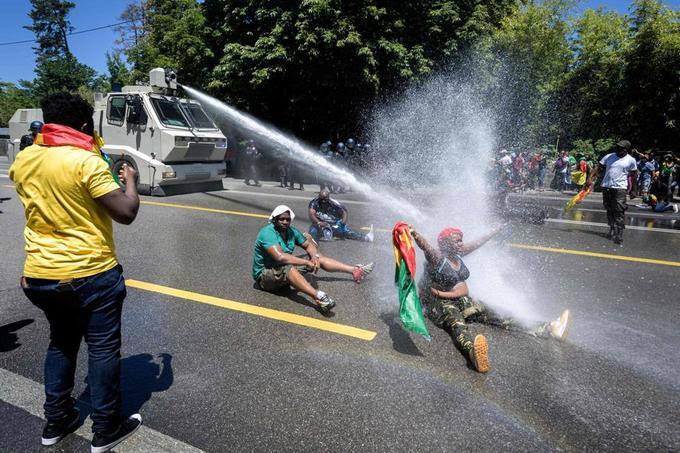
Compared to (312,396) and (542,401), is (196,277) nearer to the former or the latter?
(312,396)

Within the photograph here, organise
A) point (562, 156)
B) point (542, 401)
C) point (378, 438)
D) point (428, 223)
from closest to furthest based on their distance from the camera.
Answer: point (378, 438) → point (542, 401) → point (428, 223) → point (562, 156)

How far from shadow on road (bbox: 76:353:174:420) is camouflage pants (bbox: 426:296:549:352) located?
2.30m

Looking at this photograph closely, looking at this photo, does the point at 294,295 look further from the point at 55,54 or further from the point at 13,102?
the point at 55,54

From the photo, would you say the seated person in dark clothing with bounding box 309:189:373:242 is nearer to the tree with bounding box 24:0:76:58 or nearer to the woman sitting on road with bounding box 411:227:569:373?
the woman sitting on road with bounding box 411:227:569:373

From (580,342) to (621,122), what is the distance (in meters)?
22.7

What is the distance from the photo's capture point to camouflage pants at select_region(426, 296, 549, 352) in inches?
163

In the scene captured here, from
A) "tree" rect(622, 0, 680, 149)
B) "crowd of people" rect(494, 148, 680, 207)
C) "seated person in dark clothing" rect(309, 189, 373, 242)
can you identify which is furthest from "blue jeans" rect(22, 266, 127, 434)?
"tree" rect(622, 0, 680, 149)

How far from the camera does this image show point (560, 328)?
13.6ft

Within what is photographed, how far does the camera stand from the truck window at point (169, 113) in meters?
11.7

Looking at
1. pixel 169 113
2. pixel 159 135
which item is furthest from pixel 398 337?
pixel 169 113

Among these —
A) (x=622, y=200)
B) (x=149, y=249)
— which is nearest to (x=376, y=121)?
(x=622, y=200)

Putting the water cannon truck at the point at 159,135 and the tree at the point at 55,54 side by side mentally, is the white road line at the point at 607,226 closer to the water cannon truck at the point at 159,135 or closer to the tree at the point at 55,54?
the water cannon truck at the point at 159,135

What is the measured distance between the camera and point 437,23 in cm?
1925

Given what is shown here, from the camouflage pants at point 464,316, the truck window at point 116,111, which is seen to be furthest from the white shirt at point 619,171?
the truck window at point 116,111
